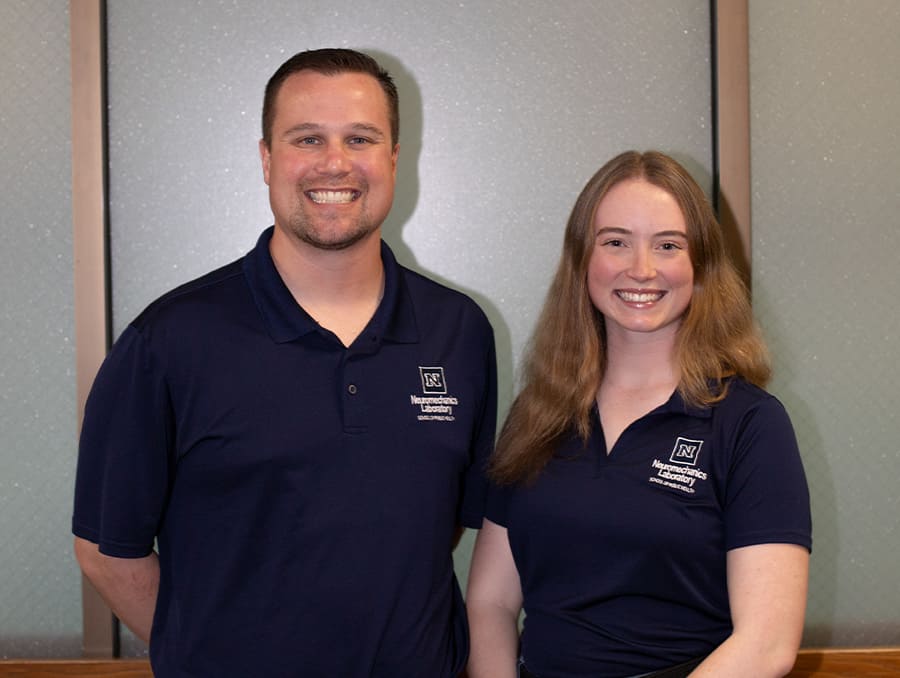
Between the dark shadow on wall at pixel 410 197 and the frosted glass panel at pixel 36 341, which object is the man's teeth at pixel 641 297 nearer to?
the dark shadow on wall at pixel 410 197

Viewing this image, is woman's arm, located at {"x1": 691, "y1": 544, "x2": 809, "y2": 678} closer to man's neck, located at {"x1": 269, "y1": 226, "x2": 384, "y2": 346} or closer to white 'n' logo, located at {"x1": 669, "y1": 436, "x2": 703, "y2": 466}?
white 'n' logo, located at {"x1": 669, "y1": 436, "x2": 703, "y2": 466}

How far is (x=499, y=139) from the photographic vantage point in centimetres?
232

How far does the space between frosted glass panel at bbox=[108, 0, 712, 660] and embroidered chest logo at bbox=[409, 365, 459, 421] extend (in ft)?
2.51

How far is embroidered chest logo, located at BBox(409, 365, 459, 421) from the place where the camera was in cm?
156

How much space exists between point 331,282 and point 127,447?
39 cm

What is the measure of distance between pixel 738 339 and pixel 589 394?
25cm

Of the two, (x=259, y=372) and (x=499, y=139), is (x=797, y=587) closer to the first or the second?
(x=259, y=372)

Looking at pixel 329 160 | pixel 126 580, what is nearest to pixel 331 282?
pixel 329 160

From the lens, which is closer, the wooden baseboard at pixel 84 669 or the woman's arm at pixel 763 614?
the woman's arm at pixel 763 614

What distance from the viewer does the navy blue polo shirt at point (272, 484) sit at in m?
1.47

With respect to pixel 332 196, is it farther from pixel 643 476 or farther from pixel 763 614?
pixel 763 614

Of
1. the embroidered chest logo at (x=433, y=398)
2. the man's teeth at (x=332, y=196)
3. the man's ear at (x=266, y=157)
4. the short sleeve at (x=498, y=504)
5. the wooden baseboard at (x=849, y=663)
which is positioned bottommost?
the wooden baseboard at (x=849, y=663)

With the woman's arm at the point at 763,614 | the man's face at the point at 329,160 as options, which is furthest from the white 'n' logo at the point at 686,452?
the man's face at the point at 329,160

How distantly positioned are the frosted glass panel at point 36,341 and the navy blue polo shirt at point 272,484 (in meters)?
0.77
